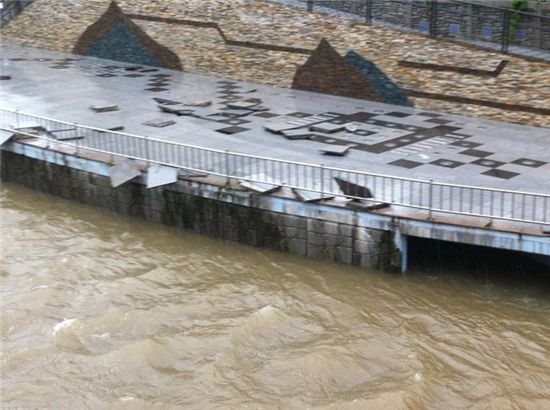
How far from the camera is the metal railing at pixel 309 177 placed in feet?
46.4

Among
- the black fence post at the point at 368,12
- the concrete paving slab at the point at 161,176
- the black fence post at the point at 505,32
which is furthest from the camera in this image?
the black fence post at the point at 368,12

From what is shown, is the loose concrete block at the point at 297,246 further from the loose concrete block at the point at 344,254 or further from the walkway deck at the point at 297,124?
the walkway deck at the point at 297,124

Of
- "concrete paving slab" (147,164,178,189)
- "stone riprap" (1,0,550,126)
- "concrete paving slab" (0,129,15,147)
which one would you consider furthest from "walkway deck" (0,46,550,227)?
"concrete paving slab" (147,164,178,189)

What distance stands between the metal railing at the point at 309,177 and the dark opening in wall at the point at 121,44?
9531mm

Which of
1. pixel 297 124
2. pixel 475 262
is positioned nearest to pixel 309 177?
pixel 475 262

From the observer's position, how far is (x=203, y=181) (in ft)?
53.2

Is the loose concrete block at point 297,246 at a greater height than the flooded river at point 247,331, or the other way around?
the loose concrete block at point 297,246

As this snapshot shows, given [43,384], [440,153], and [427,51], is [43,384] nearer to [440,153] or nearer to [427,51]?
[440,153]

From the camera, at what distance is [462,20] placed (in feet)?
72.5

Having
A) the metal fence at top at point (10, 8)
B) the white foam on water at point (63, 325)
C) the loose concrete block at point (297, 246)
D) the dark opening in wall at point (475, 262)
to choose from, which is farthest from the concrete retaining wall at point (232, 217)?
the metal fence at top at point (10, 8)

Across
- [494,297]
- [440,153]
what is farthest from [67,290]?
[440,153]

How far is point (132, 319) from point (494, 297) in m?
5.72

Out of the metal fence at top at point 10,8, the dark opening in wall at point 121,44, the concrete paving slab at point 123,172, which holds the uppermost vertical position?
the metal fence at top at point 10,8

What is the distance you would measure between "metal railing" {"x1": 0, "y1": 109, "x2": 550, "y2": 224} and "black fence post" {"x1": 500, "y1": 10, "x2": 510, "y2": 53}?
274 inches
